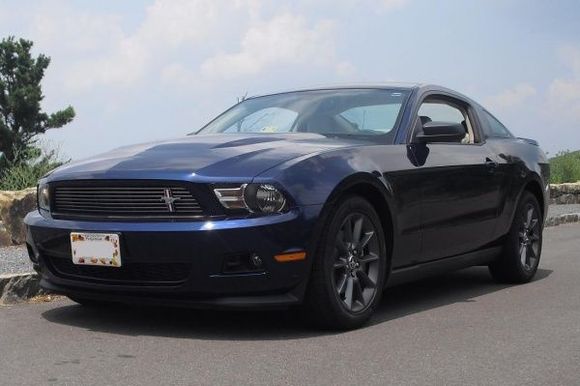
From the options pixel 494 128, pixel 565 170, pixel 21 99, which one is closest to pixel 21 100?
pixel 21 99

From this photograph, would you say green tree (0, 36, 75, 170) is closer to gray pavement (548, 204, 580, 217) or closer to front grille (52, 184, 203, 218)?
gray pavement (548, 204, 580, 217)

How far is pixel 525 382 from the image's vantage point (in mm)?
3744

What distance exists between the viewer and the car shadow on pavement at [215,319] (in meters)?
4.68

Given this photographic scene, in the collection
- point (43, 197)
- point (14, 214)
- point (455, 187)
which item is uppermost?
point (43, 197)

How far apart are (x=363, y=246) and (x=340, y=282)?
284 mm

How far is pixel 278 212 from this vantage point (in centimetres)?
437

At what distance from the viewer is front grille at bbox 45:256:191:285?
14.5 feet

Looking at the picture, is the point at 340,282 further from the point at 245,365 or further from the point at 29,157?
the point at 29,157

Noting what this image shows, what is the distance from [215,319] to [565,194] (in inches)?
578

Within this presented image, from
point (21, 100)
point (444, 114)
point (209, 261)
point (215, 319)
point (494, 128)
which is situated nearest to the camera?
point (209, 261)

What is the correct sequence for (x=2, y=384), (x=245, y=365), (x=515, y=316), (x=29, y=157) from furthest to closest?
1. (x=29, y=157)
2. (x=515, y=316)
3. (x=245, y=365)
4. (x=2, y=384)

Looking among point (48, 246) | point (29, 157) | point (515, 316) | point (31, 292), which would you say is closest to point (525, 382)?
point (515, 316)

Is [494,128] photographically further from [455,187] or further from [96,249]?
[96,249]

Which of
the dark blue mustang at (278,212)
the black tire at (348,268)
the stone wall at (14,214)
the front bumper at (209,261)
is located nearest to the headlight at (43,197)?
the dark blue mustang at (278,212)
